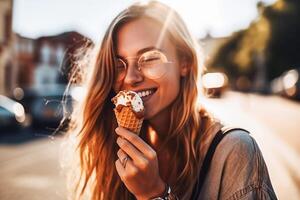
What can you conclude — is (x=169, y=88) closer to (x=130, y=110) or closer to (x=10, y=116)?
(x=130, y=110)

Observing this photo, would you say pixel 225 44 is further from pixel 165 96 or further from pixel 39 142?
pixel 165 96

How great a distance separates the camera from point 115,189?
2521 millimetres

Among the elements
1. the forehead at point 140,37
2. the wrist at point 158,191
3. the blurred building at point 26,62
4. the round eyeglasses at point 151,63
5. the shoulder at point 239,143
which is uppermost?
the forehead at point 140,37

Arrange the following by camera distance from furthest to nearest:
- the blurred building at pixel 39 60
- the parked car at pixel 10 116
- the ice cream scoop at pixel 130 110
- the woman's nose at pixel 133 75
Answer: the blurred building at pixel 39 60 → the parked car at pixel 10 116 → the woman's nose at pixel 133 75 → the ice cream scoop at pixel 130 110

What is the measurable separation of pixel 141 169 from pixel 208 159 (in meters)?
0.32

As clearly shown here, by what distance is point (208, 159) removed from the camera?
7.10 feet

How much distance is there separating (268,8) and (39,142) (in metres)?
32.1

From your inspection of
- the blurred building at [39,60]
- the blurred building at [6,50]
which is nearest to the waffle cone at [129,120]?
the blurred building at [6,50]

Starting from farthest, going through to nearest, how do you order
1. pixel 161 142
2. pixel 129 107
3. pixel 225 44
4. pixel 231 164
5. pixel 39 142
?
pixel 225 44 < pixel 39 142 < pixel 161 142 < pixel 129 107 < pixel 231 164

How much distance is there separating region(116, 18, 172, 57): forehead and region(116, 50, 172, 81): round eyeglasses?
0.13 ft

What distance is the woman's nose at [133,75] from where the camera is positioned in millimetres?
2387

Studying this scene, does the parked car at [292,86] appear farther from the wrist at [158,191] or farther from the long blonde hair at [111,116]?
the wrist at [158,191]

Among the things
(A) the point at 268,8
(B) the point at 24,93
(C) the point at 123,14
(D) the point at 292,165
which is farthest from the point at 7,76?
(C) the point at 123,14

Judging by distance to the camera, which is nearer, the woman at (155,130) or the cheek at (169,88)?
the woman at (155,130)
